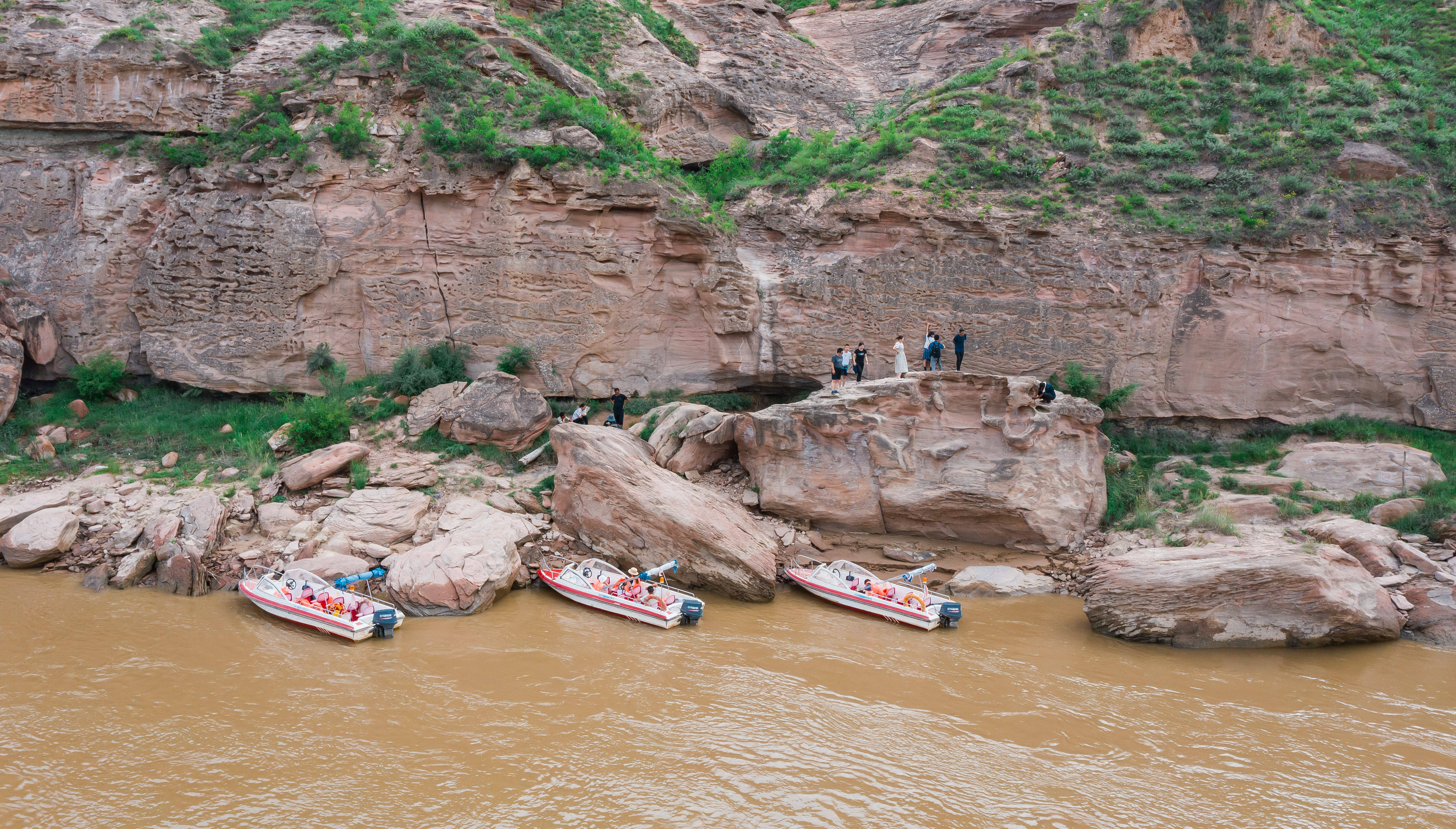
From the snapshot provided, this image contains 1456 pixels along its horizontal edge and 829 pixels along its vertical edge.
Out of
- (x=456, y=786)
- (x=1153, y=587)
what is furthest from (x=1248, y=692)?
(x=456, y=786)

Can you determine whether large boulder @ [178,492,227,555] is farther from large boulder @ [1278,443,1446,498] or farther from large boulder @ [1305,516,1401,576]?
large boulder @ [1278,443,1446,498]

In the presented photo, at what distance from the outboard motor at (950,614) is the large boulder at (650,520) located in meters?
2.90

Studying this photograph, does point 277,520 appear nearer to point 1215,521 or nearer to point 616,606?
point 616,606

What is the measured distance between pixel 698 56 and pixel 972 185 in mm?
12491

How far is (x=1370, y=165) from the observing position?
18281 mm

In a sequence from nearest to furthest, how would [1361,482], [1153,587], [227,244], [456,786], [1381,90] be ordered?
[456,786]
[1153,587]
[1361,482]
[227,244]
[1381,90]

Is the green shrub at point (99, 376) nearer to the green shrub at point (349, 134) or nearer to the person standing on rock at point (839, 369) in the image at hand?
the green shrub at point (349, 134)

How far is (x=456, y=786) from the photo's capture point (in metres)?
7.76

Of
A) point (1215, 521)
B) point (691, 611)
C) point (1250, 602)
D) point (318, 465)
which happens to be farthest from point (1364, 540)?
point (318, 465)

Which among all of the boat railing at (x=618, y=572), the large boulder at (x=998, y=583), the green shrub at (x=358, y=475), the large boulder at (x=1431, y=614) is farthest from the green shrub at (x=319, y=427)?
the large boulder at (x=1431, y=614)

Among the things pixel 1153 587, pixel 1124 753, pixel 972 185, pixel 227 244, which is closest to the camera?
pixel 1124 753

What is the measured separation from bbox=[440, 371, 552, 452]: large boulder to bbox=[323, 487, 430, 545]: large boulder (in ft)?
7.25

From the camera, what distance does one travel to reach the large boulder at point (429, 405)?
55.5 feet

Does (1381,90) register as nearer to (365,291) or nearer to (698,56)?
(698,56)
